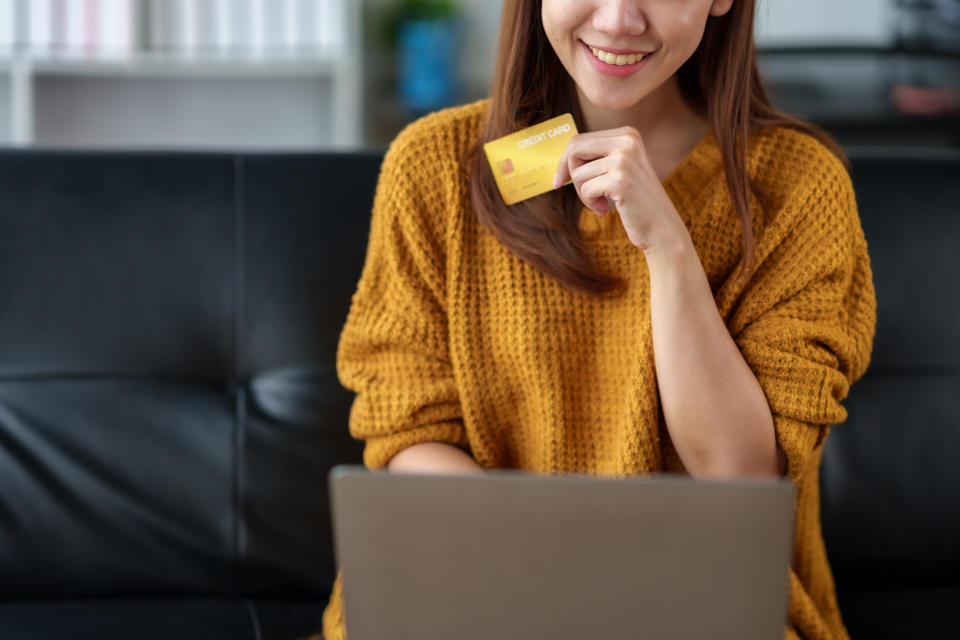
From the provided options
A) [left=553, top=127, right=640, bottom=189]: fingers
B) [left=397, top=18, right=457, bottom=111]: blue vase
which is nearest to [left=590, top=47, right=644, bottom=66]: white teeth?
[left=553, top=127, right=640, bottom=189]: fingers

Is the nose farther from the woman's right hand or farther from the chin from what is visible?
the woman's right hand

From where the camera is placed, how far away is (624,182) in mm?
968

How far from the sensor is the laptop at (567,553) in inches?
25.7

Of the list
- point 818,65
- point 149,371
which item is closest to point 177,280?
point 149,371

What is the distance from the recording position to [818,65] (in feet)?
9.45

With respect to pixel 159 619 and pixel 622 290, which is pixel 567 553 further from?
pixel 159 619

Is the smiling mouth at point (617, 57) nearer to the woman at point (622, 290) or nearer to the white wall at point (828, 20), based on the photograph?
the woman at point (622, 290)

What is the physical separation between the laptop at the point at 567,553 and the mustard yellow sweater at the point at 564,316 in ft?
1.46

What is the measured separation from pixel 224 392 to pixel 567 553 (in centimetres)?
82

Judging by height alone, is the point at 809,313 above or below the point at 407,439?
above

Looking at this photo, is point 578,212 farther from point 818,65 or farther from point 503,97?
point 818,65

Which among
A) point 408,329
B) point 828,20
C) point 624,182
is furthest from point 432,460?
point 828,20

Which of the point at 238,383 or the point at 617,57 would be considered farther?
the point at 238,383

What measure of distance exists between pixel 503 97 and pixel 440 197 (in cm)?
14
